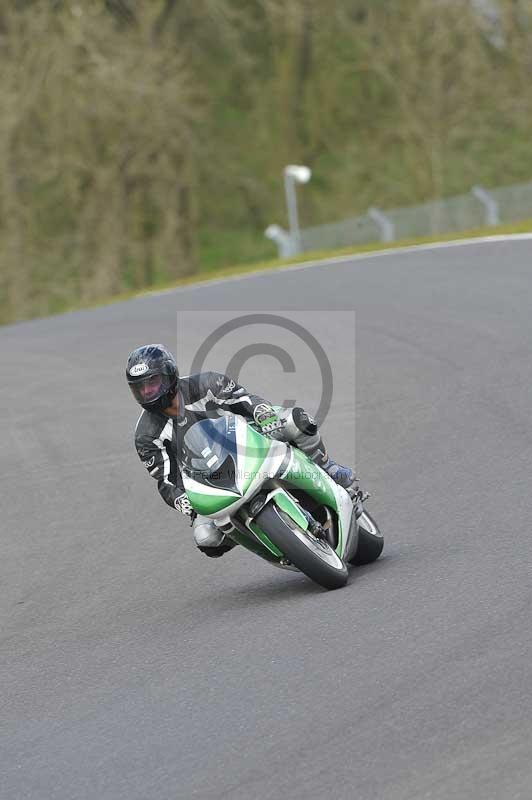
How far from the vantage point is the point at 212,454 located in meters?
7.20

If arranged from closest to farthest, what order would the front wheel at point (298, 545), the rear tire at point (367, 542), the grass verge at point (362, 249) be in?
the front wheel at point (298, 545) < the rear tire at point (367, 542) < the grass verge at point (362, 249)

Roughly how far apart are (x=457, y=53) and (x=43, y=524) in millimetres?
34602

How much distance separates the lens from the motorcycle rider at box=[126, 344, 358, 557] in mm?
7438

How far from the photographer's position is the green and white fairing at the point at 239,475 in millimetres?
7191

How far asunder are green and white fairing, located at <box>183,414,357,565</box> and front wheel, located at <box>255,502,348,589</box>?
0.05 m

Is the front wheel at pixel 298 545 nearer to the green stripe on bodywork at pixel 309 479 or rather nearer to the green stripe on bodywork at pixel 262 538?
the green stripe on bodywork at pixel 262 538

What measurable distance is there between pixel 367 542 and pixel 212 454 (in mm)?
1157

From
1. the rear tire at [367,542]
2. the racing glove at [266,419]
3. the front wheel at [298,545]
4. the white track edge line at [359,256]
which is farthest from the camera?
the white track edge line at [359,256]

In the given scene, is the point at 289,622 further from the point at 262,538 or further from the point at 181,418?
the point at 181,418

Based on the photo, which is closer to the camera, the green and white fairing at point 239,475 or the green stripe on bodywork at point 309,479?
the green and white fairing at point 239,475

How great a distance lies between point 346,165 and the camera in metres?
47.2

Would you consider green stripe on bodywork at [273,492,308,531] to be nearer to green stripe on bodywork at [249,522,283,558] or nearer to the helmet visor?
green stripe on bodywork at [249,522,283,558]

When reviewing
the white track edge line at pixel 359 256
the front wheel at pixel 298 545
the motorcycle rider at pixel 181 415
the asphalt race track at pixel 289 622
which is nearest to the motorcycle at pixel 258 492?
the front wheel at pixel 298 545

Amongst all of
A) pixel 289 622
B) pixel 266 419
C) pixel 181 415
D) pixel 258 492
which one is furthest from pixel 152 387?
pixel 289 622
